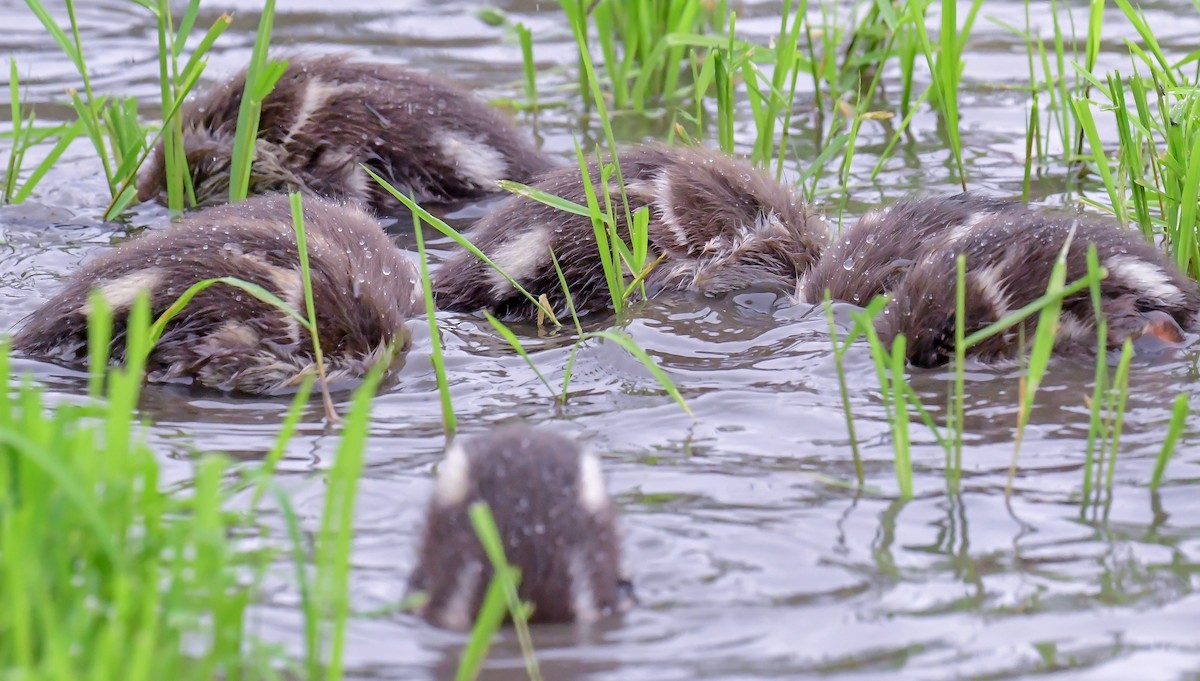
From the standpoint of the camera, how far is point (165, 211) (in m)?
4.86

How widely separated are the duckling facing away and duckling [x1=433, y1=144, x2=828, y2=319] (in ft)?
1.94

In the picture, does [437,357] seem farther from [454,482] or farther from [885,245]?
[885,245]

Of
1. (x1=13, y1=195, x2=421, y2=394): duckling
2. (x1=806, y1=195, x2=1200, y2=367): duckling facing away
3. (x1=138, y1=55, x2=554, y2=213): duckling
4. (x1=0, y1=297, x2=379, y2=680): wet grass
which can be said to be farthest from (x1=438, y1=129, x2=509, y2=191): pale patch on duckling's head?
(x1=0, y1=297, x2=379, y2=680): wet grass

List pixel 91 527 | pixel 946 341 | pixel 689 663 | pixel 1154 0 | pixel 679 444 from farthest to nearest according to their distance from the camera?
pixel 1154 0, pixel 946 341, pixel 679 444, pixel 689 663, pixel 91 527

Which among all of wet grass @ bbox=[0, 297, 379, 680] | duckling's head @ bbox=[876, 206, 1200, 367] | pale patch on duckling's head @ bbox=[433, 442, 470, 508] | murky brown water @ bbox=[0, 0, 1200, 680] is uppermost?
wet grass @ bbox=[0, 297, 379, 680]

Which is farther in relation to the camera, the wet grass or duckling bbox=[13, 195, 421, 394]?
duckling bbox=[13, 195, 421, 394]

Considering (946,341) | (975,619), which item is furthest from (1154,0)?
(975,619)

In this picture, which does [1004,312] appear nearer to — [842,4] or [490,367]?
[490,367]

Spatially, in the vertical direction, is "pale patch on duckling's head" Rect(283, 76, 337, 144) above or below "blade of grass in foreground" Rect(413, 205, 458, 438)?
above

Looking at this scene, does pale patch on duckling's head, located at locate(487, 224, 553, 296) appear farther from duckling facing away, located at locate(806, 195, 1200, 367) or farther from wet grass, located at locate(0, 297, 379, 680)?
wet grass, located at locate(0, 297, 379, 680)

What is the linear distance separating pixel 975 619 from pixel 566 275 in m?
2.04

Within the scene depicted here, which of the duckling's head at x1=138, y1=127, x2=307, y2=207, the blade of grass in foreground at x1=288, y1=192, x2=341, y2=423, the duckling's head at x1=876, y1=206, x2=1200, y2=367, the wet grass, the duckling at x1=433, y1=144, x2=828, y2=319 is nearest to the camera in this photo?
the wet grass

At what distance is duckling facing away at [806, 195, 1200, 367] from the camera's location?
11.4 feet

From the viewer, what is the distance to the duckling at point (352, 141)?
4922 millimetres
